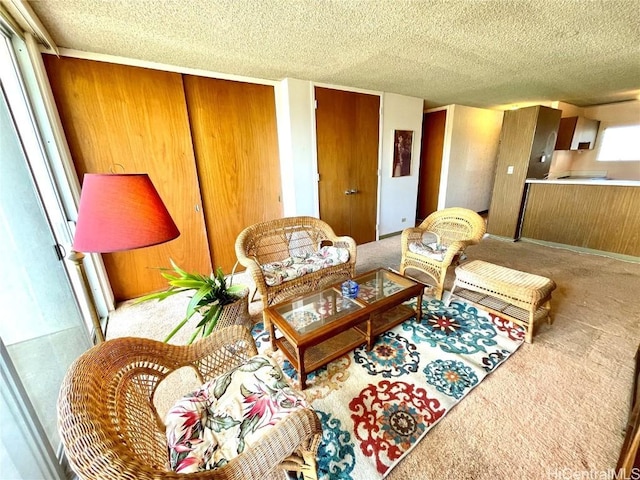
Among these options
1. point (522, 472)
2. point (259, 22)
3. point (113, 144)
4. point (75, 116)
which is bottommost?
point (522, 472)

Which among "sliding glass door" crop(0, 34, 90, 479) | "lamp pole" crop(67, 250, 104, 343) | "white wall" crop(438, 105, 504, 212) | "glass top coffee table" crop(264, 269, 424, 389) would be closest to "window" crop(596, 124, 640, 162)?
"white wall" crop(438, 105, 504, 212)

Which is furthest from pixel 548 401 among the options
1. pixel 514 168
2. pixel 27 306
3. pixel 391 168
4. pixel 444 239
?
pixel 514 168

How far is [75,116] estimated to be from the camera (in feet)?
7.25

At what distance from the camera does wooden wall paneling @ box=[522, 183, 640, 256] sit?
127 inches

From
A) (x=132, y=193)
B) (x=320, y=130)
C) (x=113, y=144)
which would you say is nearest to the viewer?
(x=132, y=193)

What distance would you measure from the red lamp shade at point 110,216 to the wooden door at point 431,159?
16.8 ft

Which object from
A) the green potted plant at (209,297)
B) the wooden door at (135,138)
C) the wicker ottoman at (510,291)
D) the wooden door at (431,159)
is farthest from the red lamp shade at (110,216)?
the wooden door at (431,159)

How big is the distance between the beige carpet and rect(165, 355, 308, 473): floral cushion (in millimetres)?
647

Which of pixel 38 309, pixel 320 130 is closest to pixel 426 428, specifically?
pixel 38 309

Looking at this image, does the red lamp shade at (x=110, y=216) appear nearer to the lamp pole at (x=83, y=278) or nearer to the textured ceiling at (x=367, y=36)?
the lamp pole at (x=83, y=278)

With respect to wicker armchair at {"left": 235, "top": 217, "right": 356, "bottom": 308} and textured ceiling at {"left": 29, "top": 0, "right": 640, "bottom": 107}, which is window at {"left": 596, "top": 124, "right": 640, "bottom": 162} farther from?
wicker armchair at {"left": 235, "top": 217, "right": 356, "bottom": 308}

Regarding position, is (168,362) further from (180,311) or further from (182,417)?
(180,311)

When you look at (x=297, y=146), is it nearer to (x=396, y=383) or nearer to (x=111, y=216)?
(x=111, y=216)

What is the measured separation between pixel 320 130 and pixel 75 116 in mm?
2415
